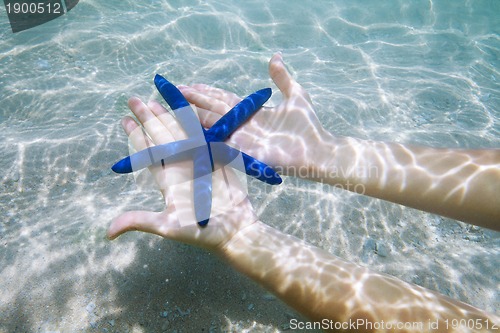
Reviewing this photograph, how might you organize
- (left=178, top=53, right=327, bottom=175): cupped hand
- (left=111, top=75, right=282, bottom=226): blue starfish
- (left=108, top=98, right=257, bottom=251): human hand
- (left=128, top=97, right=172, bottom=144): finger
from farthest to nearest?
(left=178, top=53, right=327, bottom=175): cupped hand
(left=128, top=97, right=172, bottom=144): finger
(left=111, top=75, right=282, bottom=226): blue starfish
(left=108, top=98, right=257, bottom=251): human hand

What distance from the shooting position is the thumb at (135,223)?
1648 millimetres

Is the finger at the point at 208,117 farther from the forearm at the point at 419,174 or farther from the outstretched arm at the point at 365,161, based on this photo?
the forearm at the point at 419,174

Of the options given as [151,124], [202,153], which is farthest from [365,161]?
[151,124]

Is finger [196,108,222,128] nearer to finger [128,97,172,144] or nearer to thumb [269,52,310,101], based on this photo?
finger [128,97,172,144]

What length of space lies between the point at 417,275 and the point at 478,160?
1.15 meters

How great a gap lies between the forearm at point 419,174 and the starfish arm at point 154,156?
1.10 m

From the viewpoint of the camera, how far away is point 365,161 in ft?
8.09

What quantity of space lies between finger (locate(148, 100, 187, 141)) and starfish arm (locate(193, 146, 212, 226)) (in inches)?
12.8

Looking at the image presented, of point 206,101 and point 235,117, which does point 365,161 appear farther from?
point 206,101

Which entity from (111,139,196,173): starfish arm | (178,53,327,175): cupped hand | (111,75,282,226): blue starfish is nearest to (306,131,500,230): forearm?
(178,53,327,175): cupped hand

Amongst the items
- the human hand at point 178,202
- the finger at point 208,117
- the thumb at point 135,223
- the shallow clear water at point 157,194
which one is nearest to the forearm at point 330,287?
the human hand at point 178,202

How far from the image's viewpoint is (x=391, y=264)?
8.84 ft

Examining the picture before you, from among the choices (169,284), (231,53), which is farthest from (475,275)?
(231,53)

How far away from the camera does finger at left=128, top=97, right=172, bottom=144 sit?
7.83 ft
